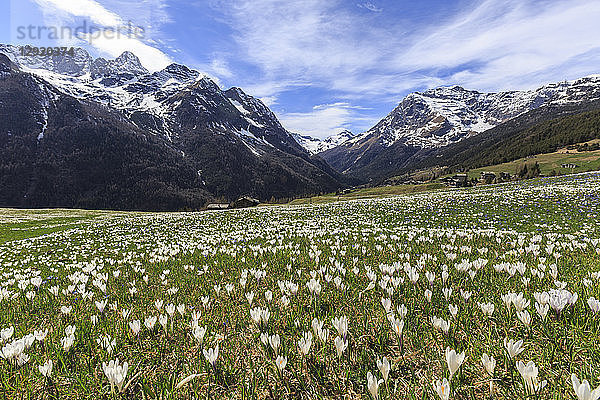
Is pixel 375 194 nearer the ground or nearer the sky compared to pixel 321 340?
nearer the sky

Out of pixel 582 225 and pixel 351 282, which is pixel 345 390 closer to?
pixel 351 282

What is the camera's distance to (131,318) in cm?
412

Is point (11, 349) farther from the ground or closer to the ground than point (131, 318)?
farther from the ground

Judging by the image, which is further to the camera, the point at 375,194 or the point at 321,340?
the point at 375,194

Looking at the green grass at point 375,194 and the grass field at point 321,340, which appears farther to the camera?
the green grass at point 375,194

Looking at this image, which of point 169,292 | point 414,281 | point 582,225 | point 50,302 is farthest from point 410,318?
point 582,225

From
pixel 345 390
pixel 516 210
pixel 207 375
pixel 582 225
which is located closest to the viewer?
pixel 345 390

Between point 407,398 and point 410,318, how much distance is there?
56.0 inches

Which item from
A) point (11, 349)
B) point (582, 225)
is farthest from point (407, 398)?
point (582, 225)

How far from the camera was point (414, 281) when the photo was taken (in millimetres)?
4348

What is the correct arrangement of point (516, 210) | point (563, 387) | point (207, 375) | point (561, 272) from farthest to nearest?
point (516, 210) < point (561, 272) < point (207, 375) < point (563, 387)

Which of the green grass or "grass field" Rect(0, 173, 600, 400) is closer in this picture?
"grass field" Rect(0, 173, 600, 400)

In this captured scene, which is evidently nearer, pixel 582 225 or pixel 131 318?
pixel 131 318

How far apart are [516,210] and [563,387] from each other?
66.7 ft
